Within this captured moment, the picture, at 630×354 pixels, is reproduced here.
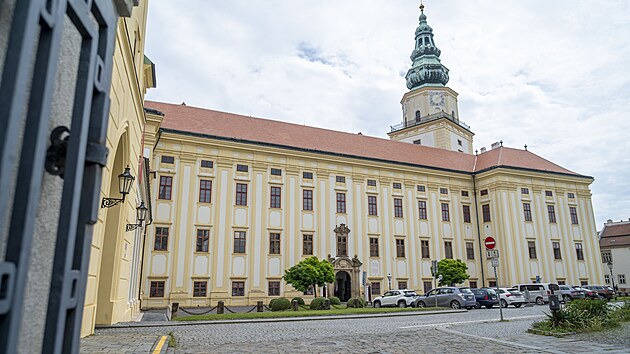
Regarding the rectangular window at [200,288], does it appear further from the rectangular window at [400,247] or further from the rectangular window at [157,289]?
the rectangular window at [400,247]

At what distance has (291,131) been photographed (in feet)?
125

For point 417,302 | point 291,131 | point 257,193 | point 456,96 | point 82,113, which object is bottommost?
point 417,302

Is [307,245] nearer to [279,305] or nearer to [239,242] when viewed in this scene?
[239,242]

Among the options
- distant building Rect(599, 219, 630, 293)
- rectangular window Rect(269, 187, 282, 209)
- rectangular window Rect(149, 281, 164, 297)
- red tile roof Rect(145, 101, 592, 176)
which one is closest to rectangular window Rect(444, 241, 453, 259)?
red tile roof Rect(145, 101, 592, 176)

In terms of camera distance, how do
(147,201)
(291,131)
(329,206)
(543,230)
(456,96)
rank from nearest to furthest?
1. (147,201)
2. (329,206)
3. (291,131)
4. (543,230)
5. (456,96)

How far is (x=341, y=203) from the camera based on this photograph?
3556cm

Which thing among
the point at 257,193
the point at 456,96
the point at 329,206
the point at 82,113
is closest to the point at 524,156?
the point at 456,96

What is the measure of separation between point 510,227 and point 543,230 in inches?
145

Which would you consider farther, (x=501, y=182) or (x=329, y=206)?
(x=501, y=182)

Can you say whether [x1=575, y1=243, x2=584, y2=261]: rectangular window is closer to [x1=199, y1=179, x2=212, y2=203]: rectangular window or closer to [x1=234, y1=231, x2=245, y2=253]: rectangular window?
[x1=234, y1=231, x2=245, y2=253]: rectangular window

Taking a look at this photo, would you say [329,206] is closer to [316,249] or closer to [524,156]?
[316,249]

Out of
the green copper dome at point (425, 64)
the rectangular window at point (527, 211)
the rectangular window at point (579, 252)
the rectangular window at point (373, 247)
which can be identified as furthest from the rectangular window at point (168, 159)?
the rectangular window at point (579, 252)

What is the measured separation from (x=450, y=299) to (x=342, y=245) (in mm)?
9904

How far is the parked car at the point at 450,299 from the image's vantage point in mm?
26500
